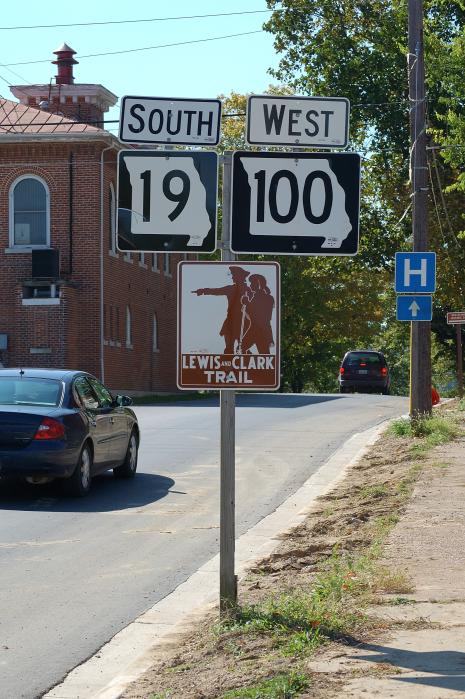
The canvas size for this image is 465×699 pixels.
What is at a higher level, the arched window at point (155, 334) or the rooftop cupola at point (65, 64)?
the rooftop cupola at point (65, 64)

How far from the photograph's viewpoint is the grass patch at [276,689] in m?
5.43

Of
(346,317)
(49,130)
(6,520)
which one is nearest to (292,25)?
(49,130)

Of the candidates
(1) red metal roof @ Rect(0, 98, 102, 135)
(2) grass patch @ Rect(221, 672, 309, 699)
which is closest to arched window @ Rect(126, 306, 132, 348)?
(1) red metal roof @ Rect(0, 98, 102, 135)

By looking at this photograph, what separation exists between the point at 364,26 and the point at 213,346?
3585 cm

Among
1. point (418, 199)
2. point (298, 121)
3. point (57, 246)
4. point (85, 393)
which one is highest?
point (57, 246)

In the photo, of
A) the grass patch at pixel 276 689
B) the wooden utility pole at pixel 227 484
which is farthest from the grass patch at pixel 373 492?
the grass patch at pixel 276 689

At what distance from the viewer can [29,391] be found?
1446 centimetres

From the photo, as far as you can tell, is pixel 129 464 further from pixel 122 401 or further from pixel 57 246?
pixel 57 246

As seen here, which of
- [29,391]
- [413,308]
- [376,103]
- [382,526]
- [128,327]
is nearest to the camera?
[382,526]

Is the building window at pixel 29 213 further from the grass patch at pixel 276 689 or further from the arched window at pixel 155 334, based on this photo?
the grass patch at pixel 276 689

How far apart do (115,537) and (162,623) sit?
3.41 metres

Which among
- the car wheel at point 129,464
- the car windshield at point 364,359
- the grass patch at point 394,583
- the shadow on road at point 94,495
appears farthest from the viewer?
the car windshield at point 364,359


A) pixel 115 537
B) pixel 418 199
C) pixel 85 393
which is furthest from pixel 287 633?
pixel 418 199

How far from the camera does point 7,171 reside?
41500mm
